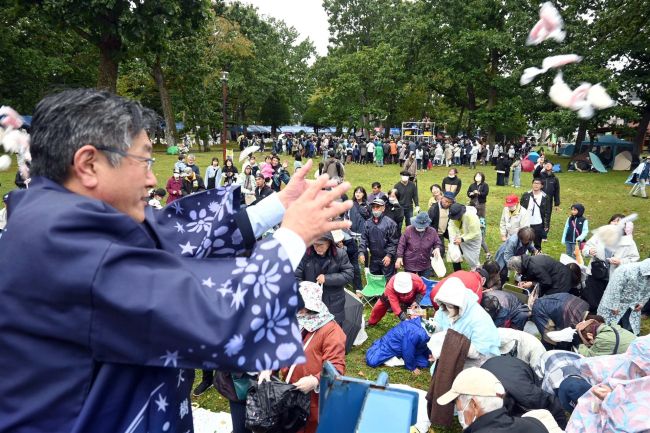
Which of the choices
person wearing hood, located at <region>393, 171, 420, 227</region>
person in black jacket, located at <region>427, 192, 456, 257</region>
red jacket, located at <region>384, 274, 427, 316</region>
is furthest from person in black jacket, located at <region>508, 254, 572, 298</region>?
person wearing hood, located at <region>393, 171, 420, 227</region>

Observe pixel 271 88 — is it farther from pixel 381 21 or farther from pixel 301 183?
pixel 301 183

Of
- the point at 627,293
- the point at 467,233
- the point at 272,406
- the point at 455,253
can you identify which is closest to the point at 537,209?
the point at 467,233

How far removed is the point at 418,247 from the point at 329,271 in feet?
8.67

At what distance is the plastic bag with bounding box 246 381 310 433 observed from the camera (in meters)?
3.45

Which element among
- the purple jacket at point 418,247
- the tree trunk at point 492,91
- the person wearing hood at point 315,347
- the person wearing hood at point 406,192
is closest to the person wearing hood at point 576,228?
the purple jacket at point 418,247

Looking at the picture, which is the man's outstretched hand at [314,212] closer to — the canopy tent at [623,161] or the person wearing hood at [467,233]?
the person wearing hood at [467,233]

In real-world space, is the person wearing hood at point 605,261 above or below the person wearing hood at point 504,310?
above

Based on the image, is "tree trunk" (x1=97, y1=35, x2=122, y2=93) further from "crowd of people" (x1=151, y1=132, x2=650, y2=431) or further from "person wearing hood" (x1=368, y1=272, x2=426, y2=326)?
"person wearing hood" (x1=368, y1=272, x2=426, y2=326)

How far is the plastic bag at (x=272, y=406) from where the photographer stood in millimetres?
3451

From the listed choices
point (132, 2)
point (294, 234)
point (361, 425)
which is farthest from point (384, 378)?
point (132, 2)

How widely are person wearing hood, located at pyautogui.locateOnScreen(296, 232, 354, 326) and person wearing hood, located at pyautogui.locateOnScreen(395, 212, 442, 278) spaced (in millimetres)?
2284

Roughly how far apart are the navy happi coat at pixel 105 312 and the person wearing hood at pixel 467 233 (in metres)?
7.82

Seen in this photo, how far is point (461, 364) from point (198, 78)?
3231 centimetres

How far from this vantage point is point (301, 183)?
6.20 ft
